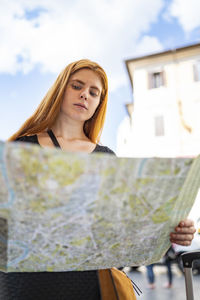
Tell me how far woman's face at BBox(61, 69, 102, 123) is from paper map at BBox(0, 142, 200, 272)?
396 mm

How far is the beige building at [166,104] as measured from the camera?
7.07 metres

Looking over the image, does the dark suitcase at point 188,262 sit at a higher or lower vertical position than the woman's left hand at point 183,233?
lower

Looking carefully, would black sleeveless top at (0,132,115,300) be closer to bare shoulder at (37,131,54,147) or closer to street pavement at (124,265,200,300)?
bare shoulder at (37,131,54,147)

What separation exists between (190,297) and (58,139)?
457 mm

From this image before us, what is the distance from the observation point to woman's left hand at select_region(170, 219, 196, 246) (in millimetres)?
434

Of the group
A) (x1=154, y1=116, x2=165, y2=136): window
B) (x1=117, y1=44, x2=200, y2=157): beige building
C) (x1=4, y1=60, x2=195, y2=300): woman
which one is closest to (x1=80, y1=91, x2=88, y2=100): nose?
(x1=4, y1=60, x2=195, y2=300): woman

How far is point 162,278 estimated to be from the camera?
4699 millimetres

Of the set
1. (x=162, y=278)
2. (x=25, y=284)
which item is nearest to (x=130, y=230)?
(x=25, y=284)

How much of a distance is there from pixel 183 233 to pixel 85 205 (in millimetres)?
205

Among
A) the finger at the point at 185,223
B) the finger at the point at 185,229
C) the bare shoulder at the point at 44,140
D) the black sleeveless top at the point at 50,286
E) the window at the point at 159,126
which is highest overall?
the window at the point at 159,126

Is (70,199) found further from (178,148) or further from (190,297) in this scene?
(178,148)

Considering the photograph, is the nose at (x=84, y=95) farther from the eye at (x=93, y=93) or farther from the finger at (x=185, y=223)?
the finger at (x=185, y=223)

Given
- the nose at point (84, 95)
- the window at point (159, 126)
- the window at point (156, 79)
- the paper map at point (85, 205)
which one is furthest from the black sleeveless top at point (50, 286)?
the window at point (156, 79)

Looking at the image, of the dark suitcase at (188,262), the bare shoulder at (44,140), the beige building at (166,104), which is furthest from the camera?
the beige building at (166,104)
